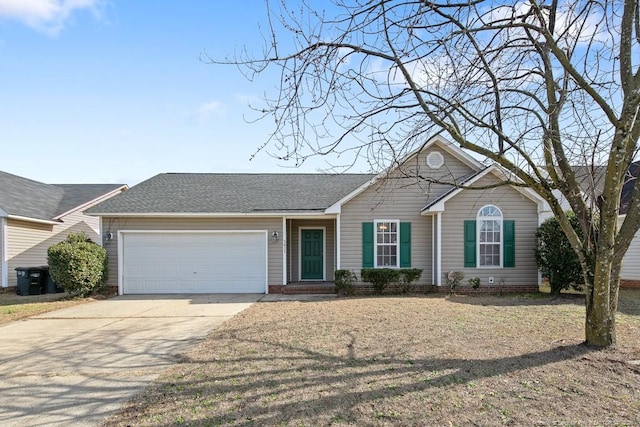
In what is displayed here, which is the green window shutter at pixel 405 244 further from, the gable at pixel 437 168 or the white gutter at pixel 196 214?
the white gutter at pixel 196 214

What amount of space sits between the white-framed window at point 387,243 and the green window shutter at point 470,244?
2.07 metres

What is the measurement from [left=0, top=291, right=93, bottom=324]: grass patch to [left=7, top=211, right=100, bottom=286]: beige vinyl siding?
4.56 feet

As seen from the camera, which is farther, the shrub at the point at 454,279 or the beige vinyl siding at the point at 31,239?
the beige vinyl siding at the point at 31,239

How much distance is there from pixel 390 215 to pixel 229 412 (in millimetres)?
10143

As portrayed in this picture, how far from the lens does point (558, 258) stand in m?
11.7

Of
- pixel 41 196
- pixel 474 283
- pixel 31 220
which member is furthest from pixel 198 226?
pixel 41 196

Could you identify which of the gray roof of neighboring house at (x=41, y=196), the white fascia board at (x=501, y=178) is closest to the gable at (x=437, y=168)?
the white fascia board at (x=501, y=178)

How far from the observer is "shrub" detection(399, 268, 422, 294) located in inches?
504

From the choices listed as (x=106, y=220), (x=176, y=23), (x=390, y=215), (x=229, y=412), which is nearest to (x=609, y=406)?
(x=229, y=412)

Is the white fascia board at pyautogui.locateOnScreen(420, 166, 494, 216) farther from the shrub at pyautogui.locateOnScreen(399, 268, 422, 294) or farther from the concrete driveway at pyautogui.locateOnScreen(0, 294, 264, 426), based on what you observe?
the concrete driveway at pyautogui.locateOnScreen(0, 294, 264, 426)

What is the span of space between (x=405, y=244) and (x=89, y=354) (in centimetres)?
947

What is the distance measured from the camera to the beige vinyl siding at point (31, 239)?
14961 millimetres

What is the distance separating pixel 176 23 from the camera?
7.08 m

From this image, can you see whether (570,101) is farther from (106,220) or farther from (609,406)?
(106,220)
